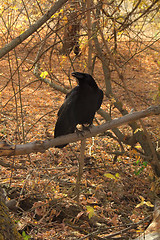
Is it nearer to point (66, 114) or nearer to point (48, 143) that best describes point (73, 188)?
point (66, 114)

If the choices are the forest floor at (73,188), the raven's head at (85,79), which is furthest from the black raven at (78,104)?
the forest floor at (73,188)

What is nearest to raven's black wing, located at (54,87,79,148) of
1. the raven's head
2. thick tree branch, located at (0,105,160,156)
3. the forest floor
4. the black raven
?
the black raven

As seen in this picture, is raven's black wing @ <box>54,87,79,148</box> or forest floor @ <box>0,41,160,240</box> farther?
forest floor @ <box>0,41,160,240</box>

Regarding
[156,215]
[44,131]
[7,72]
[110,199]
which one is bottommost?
[156,215]

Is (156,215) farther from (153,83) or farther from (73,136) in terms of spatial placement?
(153,83)

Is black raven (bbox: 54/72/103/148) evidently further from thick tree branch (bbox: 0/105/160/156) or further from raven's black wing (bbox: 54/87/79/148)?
thick tree branch (bbox: 0/105/160/156)

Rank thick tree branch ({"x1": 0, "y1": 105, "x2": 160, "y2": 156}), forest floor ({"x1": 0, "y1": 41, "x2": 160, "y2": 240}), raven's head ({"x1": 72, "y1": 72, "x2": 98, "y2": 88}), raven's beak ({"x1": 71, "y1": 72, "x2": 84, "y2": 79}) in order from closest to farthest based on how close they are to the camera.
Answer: thick tree branch ({"x1": 0, "y1": 105, "x2": 160, "y2": 156}) → raven's beak ({"x1": 71, "y1": 72, "x2": 84, "y2": 79}) → raven's head ({"x1": 72, "y1": 72, "x2": 98, "y2": 88}) → forest floor ({"x1": 0, "y1": 41, "x2": 160, "y2": 240})

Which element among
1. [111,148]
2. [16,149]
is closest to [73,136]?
[16,149]

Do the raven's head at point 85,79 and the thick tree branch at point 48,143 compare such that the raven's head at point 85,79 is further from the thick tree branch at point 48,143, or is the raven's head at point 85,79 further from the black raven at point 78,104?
the thick tree branch at point 48,143

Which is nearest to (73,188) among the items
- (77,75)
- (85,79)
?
(85,79)

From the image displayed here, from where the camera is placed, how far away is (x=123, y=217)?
3.31 metres

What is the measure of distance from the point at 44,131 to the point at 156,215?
2916mm

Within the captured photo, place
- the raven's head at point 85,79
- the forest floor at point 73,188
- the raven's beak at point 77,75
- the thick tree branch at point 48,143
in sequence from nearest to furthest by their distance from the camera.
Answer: the thick tree branch at point 48,143
the raven's beak at point 77,75
the raven's head at point 85,79
the forest floor at point 73,188

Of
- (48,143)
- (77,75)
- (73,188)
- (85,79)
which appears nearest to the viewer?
(48,143)
